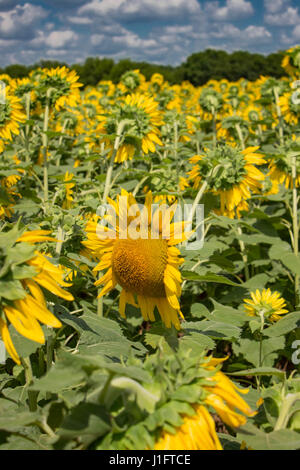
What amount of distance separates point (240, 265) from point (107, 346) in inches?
76.7

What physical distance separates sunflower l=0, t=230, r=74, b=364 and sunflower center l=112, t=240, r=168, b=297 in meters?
0.43

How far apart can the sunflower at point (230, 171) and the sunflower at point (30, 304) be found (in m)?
1.24

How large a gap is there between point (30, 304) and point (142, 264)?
53 centimetres

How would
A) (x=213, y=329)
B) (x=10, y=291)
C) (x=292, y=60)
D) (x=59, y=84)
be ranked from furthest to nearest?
(x=292, y=60), (x=59, y=84), (x=213, y=329), (x=10, y=291)

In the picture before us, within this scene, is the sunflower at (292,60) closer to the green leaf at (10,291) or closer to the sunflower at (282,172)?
the sunflower at (282,172)

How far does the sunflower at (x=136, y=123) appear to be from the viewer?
8.25 feet

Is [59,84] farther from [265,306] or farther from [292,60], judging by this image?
[292,60]

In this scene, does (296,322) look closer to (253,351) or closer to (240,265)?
(253,351)

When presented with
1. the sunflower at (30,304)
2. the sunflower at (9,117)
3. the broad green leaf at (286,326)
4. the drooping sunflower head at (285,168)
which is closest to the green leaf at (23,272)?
the sunflower at (30,304)

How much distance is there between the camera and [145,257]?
1425mm

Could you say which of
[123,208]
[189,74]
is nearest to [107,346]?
[123,208]

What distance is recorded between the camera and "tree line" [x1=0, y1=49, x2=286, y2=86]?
20.1 meters

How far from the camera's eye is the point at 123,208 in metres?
1.55

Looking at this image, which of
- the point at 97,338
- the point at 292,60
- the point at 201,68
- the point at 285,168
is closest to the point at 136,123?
the point at 285,168
